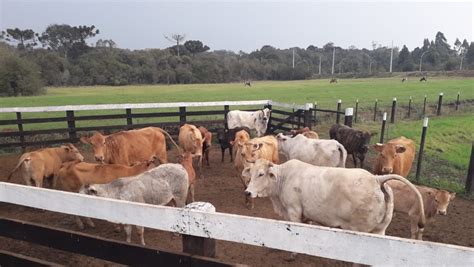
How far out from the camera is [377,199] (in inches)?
185

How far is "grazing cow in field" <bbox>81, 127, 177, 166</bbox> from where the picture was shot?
25.8 ft

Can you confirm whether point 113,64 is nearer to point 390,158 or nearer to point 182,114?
point 182,114

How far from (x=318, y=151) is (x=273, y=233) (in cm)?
587

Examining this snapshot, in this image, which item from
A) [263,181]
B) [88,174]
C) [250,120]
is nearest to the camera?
[263,181]

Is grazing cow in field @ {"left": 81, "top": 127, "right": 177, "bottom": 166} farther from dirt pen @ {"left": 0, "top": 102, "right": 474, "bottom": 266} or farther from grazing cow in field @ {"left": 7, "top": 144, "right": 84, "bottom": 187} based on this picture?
dirt pen @ {"left": 0, "top": 102, "right": 474, "bottom": 266}

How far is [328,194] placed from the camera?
16.4 ft

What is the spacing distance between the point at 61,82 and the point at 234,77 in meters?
32.9

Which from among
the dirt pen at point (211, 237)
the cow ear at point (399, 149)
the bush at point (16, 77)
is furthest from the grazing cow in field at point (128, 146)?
the bush at point (16, 77)

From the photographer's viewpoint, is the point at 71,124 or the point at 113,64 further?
the point at 113,64

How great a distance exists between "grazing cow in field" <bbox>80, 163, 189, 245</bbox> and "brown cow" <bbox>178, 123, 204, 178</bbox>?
3435 millimetres

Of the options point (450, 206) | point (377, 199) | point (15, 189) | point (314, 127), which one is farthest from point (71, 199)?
point (314, 127)

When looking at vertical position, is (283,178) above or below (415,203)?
above

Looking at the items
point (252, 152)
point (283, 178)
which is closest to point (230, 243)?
point (283, 178)

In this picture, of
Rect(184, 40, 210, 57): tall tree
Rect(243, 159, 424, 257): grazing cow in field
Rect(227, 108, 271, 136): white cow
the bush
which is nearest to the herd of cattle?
Rect(243, 159, 424, 257): grazing cow in field
